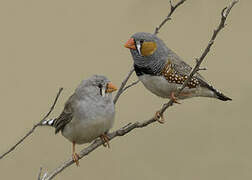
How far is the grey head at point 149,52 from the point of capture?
13.3 ft

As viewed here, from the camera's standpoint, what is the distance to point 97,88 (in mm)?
4105

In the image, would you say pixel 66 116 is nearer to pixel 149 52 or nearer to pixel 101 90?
pixel 101 90

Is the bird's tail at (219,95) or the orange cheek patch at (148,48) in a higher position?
the orange cheek patch at (148,48)

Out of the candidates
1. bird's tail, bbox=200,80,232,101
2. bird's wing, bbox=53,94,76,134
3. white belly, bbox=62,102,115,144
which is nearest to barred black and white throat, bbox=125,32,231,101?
bird's tail, bbox=200,80,232,101

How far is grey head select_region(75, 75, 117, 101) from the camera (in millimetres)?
4043

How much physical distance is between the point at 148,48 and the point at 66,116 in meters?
1.12

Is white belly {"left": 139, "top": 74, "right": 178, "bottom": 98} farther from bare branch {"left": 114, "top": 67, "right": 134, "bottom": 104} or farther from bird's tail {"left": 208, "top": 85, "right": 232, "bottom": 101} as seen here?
bird's tail {"left": 208, "top": 85, "right": 232, "bottom": 101}

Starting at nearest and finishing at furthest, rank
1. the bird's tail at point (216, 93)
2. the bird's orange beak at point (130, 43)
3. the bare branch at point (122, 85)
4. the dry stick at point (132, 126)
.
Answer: the dry stick at point (132, 126) < the bird's orange beak at point (130, 43) < the bare branch at point (122, 85) < the bird's tail at point (216, 93)

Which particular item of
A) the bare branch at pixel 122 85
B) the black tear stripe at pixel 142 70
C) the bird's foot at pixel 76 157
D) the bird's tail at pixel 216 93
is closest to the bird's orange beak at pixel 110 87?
the bare branch at pixel 122 85

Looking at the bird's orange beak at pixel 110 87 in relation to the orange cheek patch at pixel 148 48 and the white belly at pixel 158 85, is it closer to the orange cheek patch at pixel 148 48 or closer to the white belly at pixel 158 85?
the white belly at pixel 158 85

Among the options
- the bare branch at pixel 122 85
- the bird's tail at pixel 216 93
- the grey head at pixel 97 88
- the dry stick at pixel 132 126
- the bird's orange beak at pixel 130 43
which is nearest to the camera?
the dry stick at pixel 132 126

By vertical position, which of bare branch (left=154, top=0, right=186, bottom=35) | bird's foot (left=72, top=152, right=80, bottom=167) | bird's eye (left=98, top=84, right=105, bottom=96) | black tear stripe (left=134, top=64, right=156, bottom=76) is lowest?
bird's foot (left=72, top=152, right=80, bottom=167)

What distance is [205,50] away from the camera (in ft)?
9.34

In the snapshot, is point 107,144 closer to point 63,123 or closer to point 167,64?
point 63,123
